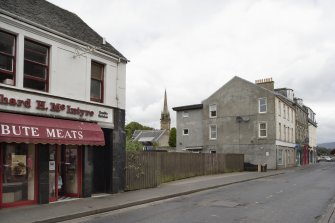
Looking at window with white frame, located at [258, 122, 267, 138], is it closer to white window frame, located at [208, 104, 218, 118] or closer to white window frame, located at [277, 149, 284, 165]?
white window frame, located at [277, 149, 284, 165]

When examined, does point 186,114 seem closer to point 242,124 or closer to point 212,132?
point 212,132

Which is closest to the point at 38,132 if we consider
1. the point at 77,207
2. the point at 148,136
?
the point at 77,207

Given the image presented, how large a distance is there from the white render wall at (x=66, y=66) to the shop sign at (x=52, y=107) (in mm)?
256

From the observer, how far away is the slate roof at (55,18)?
13852mm

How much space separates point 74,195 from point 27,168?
108 inches

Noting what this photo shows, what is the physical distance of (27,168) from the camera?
1359cm

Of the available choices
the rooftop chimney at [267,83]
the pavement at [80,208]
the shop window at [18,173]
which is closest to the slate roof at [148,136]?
the rooftop chimney at [267,83]

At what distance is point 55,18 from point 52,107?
4.18 meters

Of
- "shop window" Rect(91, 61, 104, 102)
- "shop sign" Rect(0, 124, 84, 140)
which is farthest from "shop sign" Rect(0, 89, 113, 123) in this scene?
"shop sign" Rect(0, 124, 84, 140)

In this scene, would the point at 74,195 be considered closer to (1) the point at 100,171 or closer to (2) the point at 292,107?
(1) the point at 100,171

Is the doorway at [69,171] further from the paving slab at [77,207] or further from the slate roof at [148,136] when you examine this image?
the slate roof at [148,136]

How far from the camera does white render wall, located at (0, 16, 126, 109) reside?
13336 millimetres

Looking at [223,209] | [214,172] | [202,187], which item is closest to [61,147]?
[223,209]

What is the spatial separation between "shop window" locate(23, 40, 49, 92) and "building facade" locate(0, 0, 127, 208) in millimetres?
34
